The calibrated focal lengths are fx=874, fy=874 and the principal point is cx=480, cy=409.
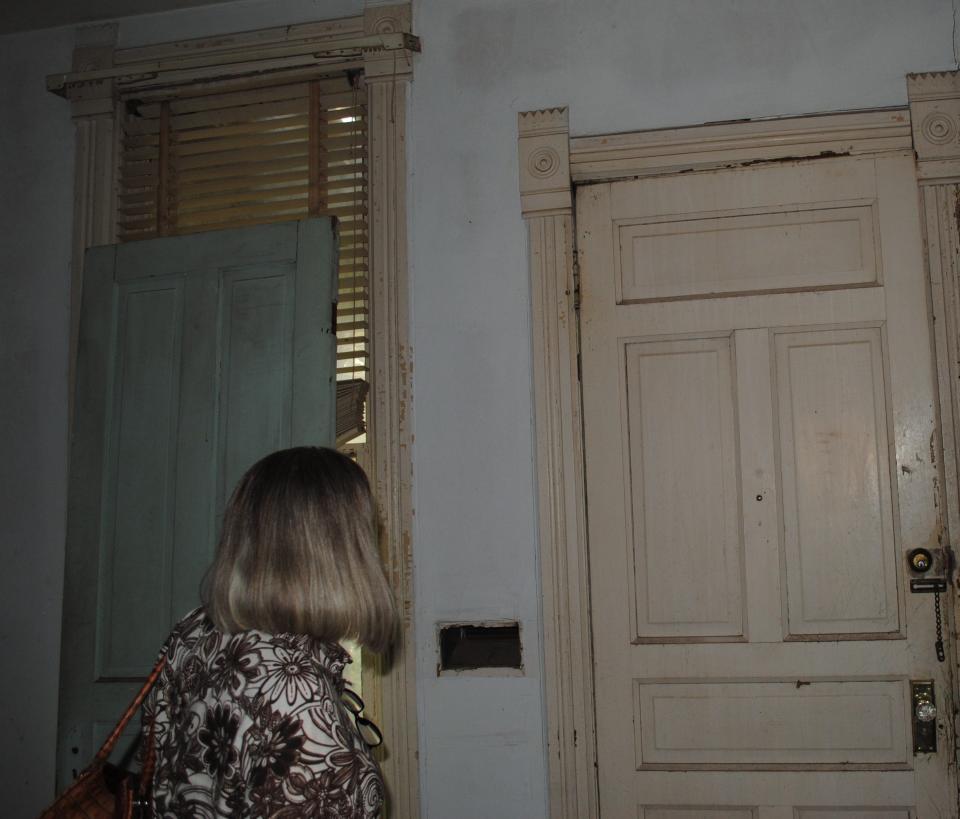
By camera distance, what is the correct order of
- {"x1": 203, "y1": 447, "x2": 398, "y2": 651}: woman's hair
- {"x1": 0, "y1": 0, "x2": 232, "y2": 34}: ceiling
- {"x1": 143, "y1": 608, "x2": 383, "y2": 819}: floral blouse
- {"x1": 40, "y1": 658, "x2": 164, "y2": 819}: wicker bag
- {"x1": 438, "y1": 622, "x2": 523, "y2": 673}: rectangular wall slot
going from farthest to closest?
{"x1": 0, "y1": 0, "x2": 232, "y2": 34}: ceiling → {"x1": 438, "y1": 622, "x2": 523, "y2": 673}: rectangular wall slot → {"x1": 40, "y1": 658, "x2": 164, "y2": 819}: wicker bag → {"x1": 203, "y1": 447, "x2": 398, "y2": 651}: woman's hair → {"x1": 143, "y1": 608, "x2": 383, "y2": 819}: floral blouse

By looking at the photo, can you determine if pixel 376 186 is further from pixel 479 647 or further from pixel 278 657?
pixel 278 657

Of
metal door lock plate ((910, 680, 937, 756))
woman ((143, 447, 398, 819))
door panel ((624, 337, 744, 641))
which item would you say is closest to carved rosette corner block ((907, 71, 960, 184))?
door panel ((624, 337, 744, 641))

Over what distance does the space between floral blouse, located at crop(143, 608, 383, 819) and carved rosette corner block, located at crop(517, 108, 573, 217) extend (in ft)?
5.98

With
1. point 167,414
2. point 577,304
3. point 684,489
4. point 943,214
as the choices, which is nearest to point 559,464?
point 684,489

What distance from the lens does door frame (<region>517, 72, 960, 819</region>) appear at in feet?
8.65

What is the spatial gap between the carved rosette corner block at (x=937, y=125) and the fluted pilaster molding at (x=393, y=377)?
1.62 meters

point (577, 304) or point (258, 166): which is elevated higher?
point (258, 166)

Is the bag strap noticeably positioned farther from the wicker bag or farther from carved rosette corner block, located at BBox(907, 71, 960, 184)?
carved rosette corner block, located at BBox(907, 71, 960, 184)

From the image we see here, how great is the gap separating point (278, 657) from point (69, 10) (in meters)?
2.81

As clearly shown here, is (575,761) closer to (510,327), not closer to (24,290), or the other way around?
(510,327)

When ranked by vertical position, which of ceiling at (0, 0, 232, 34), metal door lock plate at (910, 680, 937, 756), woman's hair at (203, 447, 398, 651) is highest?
ceiling at (0, 0, 232, 34)

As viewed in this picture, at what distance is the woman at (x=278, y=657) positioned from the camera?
4.25 feet

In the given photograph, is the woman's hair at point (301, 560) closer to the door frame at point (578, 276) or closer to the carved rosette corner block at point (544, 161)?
the door frame at point (578, 276)

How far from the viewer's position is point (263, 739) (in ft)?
4.27
